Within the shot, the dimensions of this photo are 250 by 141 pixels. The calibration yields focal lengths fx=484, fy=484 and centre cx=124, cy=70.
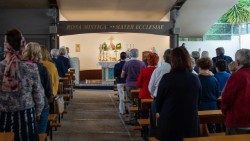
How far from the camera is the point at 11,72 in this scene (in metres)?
4.28

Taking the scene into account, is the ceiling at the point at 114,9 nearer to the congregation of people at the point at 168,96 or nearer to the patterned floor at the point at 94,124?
the patterned floor at the point at 94,124

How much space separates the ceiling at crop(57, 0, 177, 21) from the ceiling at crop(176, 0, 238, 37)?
0.63m

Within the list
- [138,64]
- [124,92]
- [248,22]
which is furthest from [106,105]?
[248,22]

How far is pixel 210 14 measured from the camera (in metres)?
18.0

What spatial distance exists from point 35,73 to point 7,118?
477 millimetres

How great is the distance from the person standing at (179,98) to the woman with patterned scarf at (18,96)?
3.98ft

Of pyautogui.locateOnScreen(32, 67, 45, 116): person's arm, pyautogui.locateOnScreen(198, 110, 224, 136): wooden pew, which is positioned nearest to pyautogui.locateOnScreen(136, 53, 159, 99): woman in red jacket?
pyautogui.locateOnScreen(198, 110, 224, 136): wooden pew

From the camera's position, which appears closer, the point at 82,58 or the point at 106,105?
the point at 106,105

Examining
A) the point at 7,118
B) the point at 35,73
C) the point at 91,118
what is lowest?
the point at 91,118

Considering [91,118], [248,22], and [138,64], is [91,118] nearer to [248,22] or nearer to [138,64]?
[138,64]

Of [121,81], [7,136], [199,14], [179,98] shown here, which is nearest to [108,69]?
[199,14]

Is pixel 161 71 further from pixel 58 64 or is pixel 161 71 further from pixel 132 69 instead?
pixel 58 64

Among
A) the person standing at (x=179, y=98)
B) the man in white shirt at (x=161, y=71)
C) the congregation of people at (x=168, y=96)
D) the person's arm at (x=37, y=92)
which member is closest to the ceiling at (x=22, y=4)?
the man in white shirt at (x=161, y=71)

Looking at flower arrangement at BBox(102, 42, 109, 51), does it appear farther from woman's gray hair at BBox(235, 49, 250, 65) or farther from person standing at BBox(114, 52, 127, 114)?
woman's gray hair at BBox(235, 49, 250, 65)
